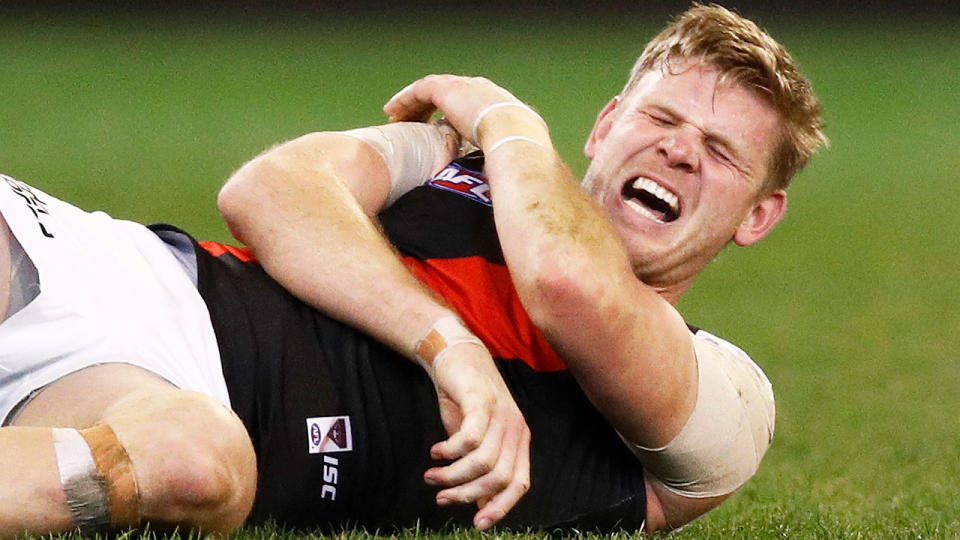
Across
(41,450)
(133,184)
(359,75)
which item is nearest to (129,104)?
(359,75)

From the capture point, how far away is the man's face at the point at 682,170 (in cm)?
349

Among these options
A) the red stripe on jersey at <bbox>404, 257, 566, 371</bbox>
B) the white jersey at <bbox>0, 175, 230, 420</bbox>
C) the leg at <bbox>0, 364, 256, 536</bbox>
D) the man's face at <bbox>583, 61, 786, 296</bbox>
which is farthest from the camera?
the man's face at <bbox>583, 61, 786, 296</bbox>

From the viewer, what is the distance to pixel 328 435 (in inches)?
118

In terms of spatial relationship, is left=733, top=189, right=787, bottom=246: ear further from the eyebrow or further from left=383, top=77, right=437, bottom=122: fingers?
left=383, top=77, right=437, bottom=122: fingers

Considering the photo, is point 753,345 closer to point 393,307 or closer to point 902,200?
point 393,307

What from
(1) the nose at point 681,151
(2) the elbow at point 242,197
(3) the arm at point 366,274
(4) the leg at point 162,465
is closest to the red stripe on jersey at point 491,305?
(3) the arm at point 366,274

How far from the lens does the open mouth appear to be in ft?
11.5

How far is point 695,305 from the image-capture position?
23.8ft

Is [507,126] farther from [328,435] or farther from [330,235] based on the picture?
[328,435]

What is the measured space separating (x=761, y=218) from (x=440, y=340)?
3.59ft

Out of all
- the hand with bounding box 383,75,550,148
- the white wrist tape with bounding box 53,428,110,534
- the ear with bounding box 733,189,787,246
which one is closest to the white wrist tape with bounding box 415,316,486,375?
the hand with bounding box 383,75,550,148

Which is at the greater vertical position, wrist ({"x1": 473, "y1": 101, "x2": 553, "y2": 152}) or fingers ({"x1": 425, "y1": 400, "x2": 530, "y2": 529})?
wrist ({"x1": 473, "y1": 101, "x2": 553, "y2": 152})

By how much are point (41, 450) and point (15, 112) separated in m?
11.2

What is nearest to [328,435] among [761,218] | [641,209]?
[641,209]
